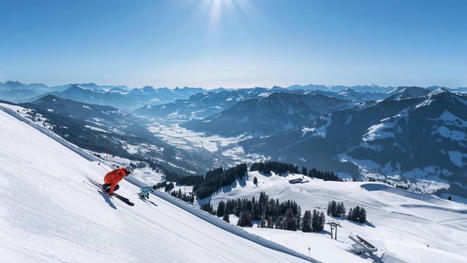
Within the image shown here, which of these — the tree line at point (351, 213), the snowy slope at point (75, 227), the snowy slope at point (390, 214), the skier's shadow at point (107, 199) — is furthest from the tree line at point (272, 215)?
the skier's shadow at point (107, 199)

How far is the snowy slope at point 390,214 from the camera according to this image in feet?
193

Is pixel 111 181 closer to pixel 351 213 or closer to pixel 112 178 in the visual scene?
pixel 112 178

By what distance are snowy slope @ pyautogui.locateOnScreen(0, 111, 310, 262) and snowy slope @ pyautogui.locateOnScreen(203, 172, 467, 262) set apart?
44.2m

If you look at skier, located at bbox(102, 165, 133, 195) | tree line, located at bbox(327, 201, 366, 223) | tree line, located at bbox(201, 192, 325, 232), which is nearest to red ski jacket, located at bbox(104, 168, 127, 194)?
skier, located at bbox(102, 165, 133, 195)

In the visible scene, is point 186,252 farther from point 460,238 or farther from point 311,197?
point 311,197

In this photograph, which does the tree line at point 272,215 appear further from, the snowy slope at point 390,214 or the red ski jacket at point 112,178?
the red ski jacket at point 112,178

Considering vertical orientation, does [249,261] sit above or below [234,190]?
above

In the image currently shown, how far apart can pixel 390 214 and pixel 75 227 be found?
12925 centimetres

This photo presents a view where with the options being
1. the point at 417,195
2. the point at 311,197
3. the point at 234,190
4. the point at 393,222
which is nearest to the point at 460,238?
the point at 393,222

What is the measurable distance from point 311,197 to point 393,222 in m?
37.0

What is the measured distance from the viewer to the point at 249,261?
44.0ft

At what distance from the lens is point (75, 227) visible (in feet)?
24.2

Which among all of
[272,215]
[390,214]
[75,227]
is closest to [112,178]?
[75,227]

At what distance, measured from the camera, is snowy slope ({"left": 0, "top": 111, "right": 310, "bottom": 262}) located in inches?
223
